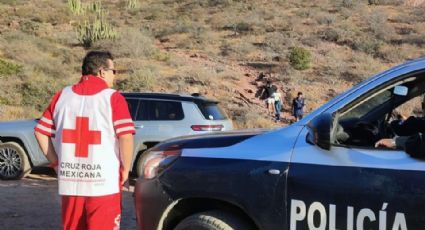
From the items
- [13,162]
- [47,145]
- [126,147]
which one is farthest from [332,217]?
[13,162]

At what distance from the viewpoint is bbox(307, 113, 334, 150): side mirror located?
3.41 metres

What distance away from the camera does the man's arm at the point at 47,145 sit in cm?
413

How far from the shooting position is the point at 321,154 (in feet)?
11.6

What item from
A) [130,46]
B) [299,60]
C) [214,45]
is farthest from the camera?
[214,45]

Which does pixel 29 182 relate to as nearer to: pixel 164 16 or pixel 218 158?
pixel 218 158

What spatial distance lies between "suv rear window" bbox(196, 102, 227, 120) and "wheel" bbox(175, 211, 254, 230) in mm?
6375

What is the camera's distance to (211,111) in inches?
414

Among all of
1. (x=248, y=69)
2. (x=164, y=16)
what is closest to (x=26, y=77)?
(x=248, y=69)

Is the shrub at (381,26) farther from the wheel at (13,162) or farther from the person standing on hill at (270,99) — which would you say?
the wheel at (13,162)

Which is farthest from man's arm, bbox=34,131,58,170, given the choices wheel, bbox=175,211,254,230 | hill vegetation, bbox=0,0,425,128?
hill vegetation, bbox=0,0,425,128

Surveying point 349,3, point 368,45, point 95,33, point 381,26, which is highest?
point 349,3

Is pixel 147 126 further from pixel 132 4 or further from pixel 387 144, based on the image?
pixel 132 4

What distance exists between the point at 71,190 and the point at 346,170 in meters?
1.83

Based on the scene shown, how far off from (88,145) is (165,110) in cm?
642
